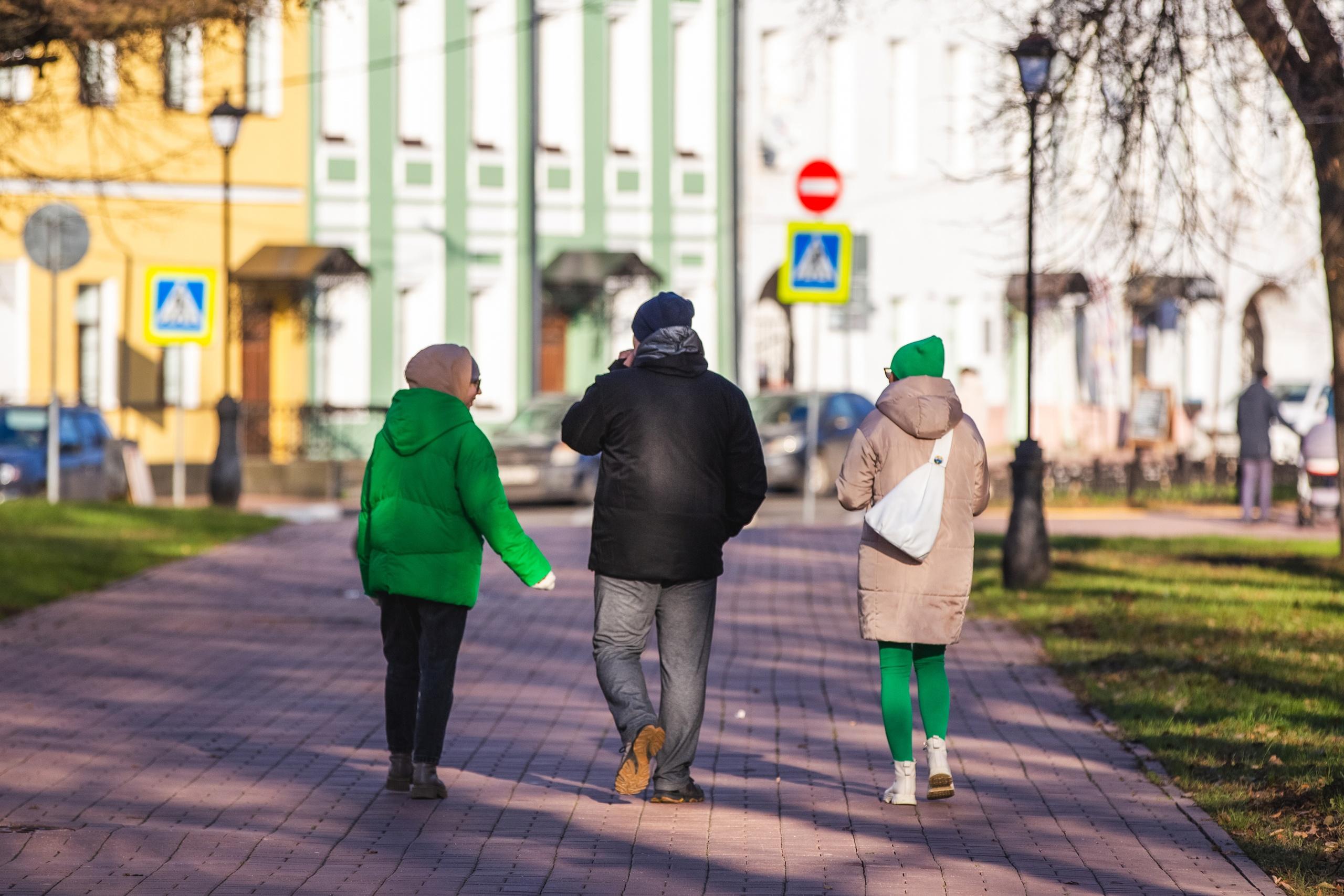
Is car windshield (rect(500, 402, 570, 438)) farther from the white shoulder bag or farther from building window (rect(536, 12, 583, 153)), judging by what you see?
the white shoulder bag

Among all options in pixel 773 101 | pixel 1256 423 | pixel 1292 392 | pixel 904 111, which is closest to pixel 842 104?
pixel 904 111

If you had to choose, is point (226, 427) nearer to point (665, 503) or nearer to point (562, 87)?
point (562, 87)

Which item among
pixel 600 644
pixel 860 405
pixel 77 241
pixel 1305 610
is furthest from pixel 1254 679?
pixel 860 405

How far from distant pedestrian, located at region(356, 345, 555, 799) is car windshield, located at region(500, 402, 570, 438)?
63.2ft

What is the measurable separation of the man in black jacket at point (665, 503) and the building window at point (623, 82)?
28752mm

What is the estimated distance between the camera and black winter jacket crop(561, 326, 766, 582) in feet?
24.3

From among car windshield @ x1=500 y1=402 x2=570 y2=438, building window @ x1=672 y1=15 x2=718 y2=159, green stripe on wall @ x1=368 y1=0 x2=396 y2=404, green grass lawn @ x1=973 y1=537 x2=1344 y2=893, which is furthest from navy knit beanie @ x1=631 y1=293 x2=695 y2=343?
building window @ x1=672 y1=15 x2=718 y2=159

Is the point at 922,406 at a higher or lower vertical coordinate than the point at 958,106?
lower

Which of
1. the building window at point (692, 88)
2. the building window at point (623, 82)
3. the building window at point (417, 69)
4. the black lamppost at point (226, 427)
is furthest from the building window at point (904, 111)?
the black lamppost at point (226, 427)

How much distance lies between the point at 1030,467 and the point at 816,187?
7.45 m

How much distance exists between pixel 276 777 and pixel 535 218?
2737cm

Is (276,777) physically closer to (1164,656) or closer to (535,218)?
(1164,656)

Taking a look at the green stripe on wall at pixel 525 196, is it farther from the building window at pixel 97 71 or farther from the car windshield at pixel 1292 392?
the building window at pixel 97 71

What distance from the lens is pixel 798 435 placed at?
28875 mm
